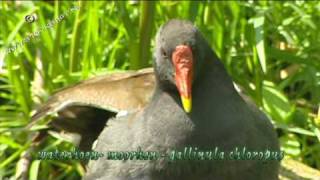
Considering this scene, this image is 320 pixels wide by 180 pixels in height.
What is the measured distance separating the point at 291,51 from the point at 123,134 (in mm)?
1080

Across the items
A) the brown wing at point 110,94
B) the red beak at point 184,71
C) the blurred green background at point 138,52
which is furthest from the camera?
the blurred green background at point 138,52

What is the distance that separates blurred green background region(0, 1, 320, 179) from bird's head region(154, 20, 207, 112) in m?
0.78

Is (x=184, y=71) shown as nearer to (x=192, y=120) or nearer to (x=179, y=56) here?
(x=179, y=56)

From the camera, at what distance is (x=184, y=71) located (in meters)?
2.77

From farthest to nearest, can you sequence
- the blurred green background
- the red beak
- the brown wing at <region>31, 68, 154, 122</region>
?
the blurred green background, the brown wing at <region>31, 68, 154, 122</region>, the red beak

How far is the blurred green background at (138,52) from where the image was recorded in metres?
3.64

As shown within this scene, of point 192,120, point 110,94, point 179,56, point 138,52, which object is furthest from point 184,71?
→ point 138,52

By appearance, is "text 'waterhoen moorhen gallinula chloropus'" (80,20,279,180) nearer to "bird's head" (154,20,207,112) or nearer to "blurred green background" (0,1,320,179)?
"bird's head" (154,20,207,112)

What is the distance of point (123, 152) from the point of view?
9.52 ft

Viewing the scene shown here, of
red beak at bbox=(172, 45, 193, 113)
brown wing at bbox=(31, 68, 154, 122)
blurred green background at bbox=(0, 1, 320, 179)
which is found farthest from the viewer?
blurred green background at bbox=(0, 1, 320, 179)

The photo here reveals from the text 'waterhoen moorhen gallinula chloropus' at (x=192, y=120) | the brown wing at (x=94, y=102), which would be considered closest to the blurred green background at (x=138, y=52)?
the brown wing at (x=94, y=102)

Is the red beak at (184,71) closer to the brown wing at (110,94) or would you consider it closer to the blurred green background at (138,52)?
the brown wing at (110,94)

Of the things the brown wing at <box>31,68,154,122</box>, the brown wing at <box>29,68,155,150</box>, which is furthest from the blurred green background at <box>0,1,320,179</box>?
the brown wing at <box>31,68,154,122</box>

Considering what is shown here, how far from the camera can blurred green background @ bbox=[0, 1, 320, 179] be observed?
364cm
